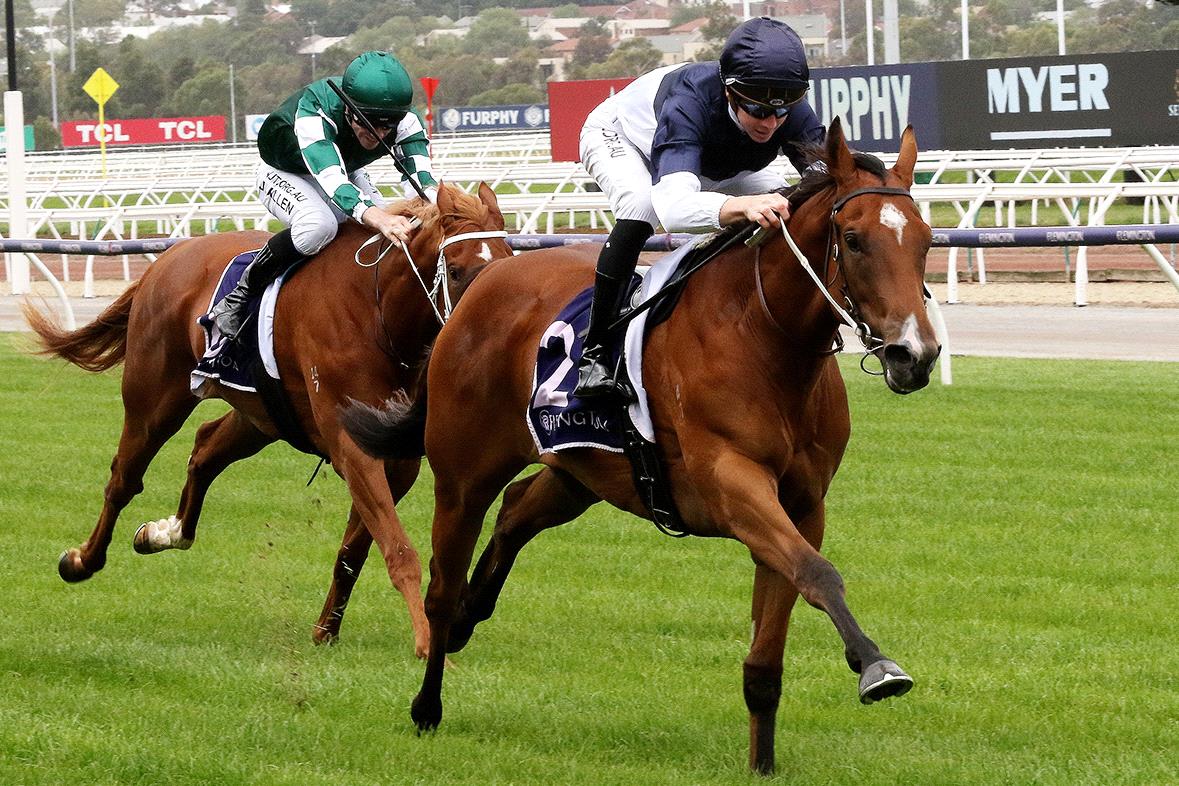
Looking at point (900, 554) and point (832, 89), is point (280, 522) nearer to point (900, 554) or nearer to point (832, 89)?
point (900, 554)

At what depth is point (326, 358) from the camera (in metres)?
6.48

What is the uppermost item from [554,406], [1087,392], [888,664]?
[554,406]

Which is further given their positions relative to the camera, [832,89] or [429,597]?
[832,89]

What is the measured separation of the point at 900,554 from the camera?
726cm

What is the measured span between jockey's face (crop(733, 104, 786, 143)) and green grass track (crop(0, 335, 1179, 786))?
1677mm

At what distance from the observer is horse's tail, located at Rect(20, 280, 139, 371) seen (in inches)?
314

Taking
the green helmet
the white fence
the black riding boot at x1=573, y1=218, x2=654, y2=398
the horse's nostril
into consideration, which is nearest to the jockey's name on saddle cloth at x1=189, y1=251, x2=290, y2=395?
the green helmet

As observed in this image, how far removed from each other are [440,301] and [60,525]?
294cm

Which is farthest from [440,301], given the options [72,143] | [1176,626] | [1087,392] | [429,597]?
[72,143]

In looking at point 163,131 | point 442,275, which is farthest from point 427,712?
point 163,131

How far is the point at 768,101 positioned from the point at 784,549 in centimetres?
124

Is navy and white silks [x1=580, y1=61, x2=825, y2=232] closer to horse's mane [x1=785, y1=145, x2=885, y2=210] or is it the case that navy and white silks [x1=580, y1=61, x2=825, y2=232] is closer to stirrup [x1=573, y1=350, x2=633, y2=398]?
horse's mane [x1=785, y1=145, x2=885, y2=210]

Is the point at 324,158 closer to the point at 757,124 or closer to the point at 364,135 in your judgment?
the point at 364,135

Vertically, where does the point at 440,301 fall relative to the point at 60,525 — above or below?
above
